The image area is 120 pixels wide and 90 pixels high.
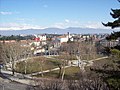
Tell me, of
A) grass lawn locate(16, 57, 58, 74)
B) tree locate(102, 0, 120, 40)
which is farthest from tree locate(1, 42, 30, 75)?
tree locate(102, 0, 120, 40)

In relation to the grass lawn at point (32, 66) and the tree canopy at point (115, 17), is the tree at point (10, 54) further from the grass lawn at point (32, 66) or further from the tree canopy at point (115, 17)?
the tree canopy at point (115, 17)

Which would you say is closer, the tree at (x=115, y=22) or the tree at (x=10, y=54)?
the tree at (x=115, y=22)

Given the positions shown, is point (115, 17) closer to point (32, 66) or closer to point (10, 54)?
point (32, 66)

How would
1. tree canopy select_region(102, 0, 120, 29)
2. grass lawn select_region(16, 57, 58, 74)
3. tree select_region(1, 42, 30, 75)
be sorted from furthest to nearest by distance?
1. tree select_region(1, 42, 30, 75)
2. grass lawn select_region(16, 57, 58, 74)
3. tree canopy select_region(102, 0, 120, 29)

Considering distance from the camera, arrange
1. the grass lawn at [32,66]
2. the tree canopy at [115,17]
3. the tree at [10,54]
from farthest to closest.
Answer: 1. the tree at [10,54]
2. the grass lawn at [32,66]
3. the tree canopy at [115,17]

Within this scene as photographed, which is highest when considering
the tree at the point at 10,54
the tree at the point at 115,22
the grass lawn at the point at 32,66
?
the tree at the point at 115,22

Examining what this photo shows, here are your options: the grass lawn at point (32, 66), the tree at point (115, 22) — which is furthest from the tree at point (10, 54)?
the tree at point (115, 22)

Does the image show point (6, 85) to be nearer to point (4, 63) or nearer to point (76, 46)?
point (4, 63)

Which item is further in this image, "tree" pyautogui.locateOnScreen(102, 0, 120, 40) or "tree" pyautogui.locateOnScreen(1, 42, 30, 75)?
"tree" pyautogui.locateOnScreen(1, 42, 30, 75)

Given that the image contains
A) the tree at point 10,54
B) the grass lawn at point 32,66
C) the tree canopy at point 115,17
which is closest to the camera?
the tree canopy at point 115,17

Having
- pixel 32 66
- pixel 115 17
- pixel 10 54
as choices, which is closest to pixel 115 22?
pixel 115 17

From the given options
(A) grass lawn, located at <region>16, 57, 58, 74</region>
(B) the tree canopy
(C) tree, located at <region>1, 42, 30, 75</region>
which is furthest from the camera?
(C) tree, located at <region>1, 42, 30, 75</region>

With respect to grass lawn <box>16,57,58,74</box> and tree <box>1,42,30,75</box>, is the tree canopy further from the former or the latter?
tree <box>1,42,30,75</box>

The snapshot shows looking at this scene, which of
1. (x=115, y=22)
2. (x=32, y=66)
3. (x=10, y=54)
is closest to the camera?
(x=115, y=22)
